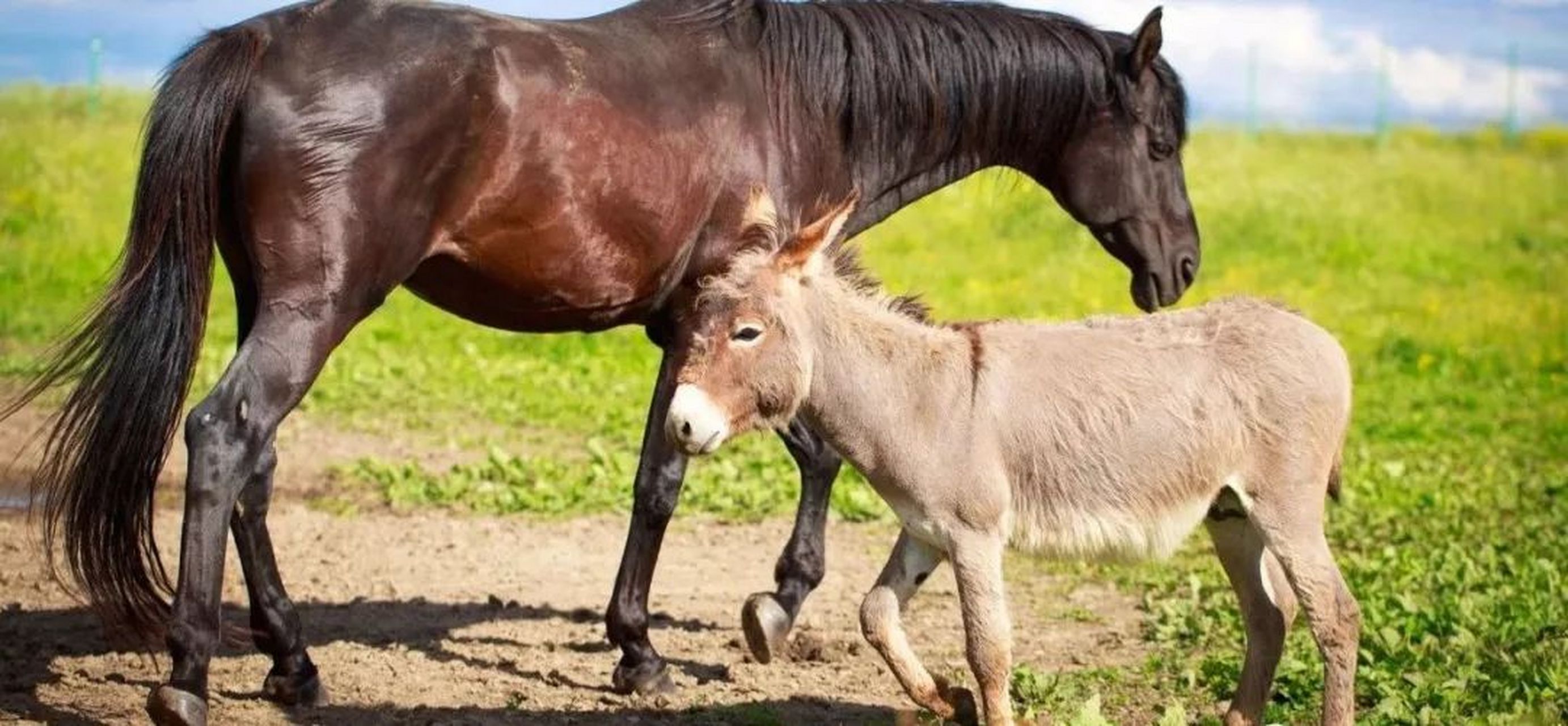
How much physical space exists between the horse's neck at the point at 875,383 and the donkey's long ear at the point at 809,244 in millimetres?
96

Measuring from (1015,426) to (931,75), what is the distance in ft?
6.90

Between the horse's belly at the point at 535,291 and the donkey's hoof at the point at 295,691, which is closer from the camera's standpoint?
the horse's belly at the point at 535,291

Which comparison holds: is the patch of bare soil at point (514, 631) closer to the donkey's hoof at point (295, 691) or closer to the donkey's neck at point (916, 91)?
the donkey's hoof at point (295, 691)

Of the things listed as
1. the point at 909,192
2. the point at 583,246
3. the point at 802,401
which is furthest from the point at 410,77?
the point at 909,192

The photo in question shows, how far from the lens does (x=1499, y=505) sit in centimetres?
998

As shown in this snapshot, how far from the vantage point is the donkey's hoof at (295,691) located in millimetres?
6273

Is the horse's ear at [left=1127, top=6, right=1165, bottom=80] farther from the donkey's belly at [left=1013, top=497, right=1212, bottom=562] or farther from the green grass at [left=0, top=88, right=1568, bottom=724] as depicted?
the donkey's belly at [left=1013, top=497, right=1212, bottom=562]

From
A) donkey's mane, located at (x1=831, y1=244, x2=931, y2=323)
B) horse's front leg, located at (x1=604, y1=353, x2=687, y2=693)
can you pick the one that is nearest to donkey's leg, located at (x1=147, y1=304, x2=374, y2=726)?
horse's front leg, located at (x1=604, y1=353, x2=687, y2=693)

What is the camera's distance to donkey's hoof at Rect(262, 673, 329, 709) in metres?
6.27

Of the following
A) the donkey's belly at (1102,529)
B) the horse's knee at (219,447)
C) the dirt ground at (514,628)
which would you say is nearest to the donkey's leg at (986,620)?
the donkey's belly at (1102,529)

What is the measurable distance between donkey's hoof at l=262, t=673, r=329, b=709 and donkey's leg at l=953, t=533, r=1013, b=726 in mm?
2347

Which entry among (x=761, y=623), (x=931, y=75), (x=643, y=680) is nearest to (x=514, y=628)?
(x=643, y=680)

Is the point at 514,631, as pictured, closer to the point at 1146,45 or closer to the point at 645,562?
the point at 645,562

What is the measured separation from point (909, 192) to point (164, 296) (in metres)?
2.99
